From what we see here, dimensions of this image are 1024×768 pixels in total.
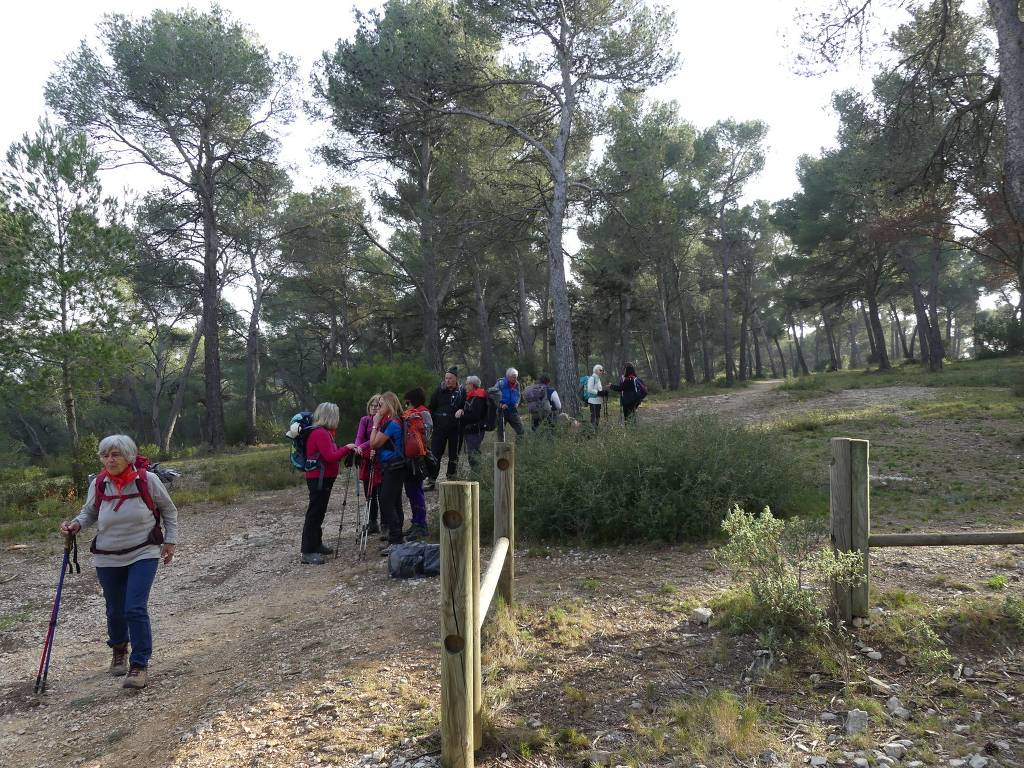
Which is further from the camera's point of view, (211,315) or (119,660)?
(211,315)

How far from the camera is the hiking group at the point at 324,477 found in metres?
4.15

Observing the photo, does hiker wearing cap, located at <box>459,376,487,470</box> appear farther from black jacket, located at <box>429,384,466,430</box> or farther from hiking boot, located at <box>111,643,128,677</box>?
hiking boot, located at <box>111,643,128,677</box>

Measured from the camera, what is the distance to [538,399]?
11.1 metres

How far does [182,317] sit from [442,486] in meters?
32.7

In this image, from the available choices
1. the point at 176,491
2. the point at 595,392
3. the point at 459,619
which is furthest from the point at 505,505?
the point at 176,491

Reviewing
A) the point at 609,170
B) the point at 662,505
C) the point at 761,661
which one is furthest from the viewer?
the point at 609,170

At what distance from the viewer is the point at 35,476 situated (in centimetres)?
1617

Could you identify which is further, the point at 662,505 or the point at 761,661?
the point at 662,505

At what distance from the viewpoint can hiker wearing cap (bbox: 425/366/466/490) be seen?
29.4ft

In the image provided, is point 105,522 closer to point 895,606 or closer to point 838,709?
point 838,709

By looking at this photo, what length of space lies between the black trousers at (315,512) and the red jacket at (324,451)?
74 mm

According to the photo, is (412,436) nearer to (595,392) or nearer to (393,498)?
(393,498)

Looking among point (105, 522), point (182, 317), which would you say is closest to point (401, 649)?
point (105, 522)

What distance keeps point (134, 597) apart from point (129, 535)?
0.40 metres
